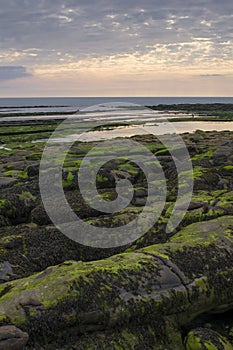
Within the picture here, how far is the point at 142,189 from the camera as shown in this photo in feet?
56.9

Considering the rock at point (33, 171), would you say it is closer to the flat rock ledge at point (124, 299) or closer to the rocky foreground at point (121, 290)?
the rocky foreground at point (121, 290)

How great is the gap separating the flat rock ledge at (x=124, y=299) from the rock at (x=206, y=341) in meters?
0.06

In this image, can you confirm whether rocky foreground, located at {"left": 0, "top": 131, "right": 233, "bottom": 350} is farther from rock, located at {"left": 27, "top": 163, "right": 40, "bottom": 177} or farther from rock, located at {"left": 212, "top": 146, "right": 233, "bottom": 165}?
rock, located at {"left": 212, "top": 146, "right": 233, "bottom": 165}

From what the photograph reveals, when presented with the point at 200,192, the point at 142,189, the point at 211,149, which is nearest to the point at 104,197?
the point at 142,189

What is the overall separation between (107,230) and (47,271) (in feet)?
12.1

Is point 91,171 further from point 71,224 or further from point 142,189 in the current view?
point 71,224

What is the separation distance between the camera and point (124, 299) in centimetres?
895

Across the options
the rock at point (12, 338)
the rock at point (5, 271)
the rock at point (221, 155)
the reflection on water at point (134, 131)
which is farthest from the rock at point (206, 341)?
the reflection on water at point (134, 131)

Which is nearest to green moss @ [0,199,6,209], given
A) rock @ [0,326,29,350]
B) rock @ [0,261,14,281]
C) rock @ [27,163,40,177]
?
rock @ [0,261,14,281]

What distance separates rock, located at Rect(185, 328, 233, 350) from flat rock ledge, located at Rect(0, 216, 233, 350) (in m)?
0.06

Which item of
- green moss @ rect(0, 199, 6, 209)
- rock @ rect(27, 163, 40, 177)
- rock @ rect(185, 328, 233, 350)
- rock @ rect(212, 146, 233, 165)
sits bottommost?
rock @ rect(185, 328, 233, 350)

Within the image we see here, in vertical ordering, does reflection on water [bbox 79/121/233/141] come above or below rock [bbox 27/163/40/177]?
above

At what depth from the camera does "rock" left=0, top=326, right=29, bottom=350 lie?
756 cm

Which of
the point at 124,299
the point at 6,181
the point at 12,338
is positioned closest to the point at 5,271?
the point at 12,338
